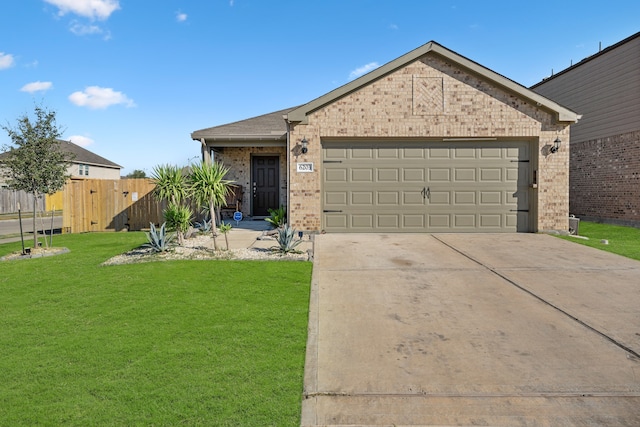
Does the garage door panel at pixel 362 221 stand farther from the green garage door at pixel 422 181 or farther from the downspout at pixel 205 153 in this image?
the downspout at pixel 205 153

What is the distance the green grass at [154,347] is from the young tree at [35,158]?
3.28 metres

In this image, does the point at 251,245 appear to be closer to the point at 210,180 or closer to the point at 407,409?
the point at 210,180

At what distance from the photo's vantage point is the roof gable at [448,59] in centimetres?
1066

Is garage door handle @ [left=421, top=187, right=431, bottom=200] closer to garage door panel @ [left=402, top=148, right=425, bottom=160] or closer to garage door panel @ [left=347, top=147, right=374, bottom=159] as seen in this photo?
garage door panel @ [left=402, top=148, right=425, bottom=160]

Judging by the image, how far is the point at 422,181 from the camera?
11.3m

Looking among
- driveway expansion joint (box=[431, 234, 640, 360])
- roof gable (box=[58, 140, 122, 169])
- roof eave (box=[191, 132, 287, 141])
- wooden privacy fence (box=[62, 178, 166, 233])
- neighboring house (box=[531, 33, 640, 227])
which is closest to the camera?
driveway expansion joint (box=[431, 234, 640, 360])

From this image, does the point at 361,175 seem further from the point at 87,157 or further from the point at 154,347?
the point at 87,157

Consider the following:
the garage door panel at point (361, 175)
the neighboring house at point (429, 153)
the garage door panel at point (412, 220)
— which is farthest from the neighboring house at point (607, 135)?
the garage door panel at point (361, 175)

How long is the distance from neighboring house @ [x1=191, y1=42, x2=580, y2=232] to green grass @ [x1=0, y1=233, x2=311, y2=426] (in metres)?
4.94

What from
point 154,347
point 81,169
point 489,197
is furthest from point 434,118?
point 81,169

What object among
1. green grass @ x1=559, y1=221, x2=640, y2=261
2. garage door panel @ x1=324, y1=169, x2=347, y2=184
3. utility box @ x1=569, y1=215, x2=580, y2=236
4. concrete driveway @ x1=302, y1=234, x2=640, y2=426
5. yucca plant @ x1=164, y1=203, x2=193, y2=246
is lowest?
concrete driveway @ x1=302, y1=234, x2=640, y2=426

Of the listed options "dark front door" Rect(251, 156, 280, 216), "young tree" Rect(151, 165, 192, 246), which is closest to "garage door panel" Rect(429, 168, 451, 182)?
"dark front door" Rect(251, 156, 280, 216)

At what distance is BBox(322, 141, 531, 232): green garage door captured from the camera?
11219mm

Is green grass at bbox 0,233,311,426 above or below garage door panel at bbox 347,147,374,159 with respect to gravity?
below
